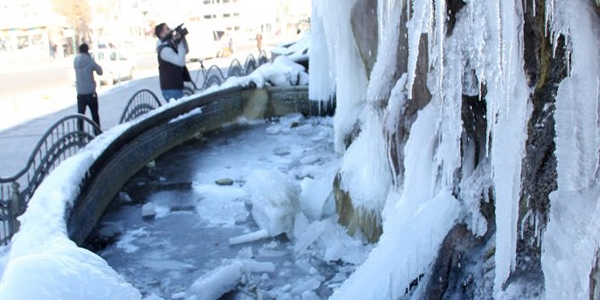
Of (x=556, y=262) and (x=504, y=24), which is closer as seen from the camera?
(x=556, y=262)

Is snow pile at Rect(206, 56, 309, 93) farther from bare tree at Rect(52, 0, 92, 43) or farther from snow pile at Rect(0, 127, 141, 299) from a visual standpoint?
bare tree at Rect(52, 0, 92, 43)

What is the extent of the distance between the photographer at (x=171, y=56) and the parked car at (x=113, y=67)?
13.8 meters

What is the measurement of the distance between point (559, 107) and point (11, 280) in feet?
8.07

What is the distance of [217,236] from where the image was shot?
638 cm

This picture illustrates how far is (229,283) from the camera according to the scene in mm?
5055

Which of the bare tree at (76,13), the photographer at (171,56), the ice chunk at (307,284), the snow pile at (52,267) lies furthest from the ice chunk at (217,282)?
the bare tree at (76,13)

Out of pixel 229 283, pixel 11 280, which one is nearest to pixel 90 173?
pixel 229 283

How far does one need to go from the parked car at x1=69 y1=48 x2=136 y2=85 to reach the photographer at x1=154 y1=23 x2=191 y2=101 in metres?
13.8

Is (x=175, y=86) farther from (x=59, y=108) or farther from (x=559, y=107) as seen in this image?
(x=559, y=107)

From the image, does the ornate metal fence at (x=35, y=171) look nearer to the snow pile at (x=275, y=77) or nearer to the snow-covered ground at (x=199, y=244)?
the snow-covered ground at (x=199, y=244)

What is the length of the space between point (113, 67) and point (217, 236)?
20.8 meters

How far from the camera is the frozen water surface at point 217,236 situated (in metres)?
5.21

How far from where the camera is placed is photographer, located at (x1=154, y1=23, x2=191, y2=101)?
10539 millimetres

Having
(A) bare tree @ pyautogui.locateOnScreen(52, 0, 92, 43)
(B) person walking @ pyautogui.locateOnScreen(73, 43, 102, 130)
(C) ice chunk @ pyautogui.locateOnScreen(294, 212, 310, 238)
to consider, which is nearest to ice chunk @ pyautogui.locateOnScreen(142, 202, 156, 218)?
(C) ice chunk @ pyautogui.locateOnScreen(294, 212, 310, 238)
